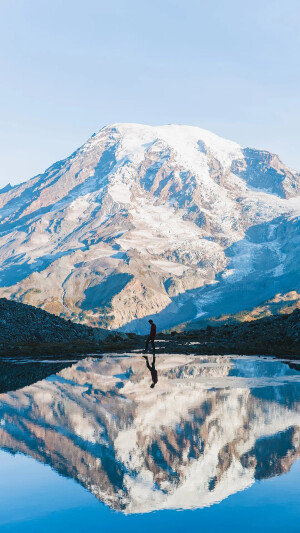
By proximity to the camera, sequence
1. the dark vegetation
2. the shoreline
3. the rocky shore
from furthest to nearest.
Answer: the dark vegetation < the rocky shore < the shoreline

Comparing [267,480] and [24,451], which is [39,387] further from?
[267,480]

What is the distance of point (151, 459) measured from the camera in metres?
12.7

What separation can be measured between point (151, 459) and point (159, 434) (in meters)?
2.14

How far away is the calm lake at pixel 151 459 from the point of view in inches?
376

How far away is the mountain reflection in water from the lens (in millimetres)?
11133

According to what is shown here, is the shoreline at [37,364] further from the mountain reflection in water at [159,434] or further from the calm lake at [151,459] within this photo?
the calm lake at [151,459]

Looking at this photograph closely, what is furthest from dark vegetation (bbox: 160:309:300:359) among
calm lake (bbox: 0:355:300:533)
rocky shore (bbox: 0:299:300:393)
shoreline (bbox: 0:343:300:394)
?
calm lake (bbox: 0:355:300:533)

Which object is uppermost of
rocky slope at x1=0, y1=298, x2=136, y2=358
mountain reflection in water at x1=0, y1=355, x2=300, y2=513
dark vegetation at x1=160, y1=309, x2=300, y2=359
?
mountain reflection in water at x1=0, y1=355, x2=300, y2=513

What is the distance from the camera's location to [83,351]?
1921 inches

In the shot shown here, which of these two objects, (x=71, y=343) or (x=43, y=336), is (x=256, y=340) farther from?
(x=43, y=336)

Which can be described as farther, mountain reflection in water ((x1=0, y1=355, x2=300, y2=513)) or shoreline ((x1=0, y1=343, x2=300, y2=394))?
shoreline ((x1=0, y1=343, x2=300, y2=394))

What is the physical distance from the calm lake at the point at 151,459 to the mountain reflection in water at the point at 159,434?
0.09ft

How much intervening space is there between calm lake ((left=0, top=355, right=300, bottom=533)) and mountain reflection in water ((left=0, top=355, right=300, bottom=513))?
0.03m

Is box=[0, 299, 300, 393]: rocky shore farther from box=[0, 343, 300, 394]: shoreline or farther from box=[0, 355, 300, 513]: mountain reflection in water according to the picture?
box=[0, 355, 300, 513]: mountain reflection in water
